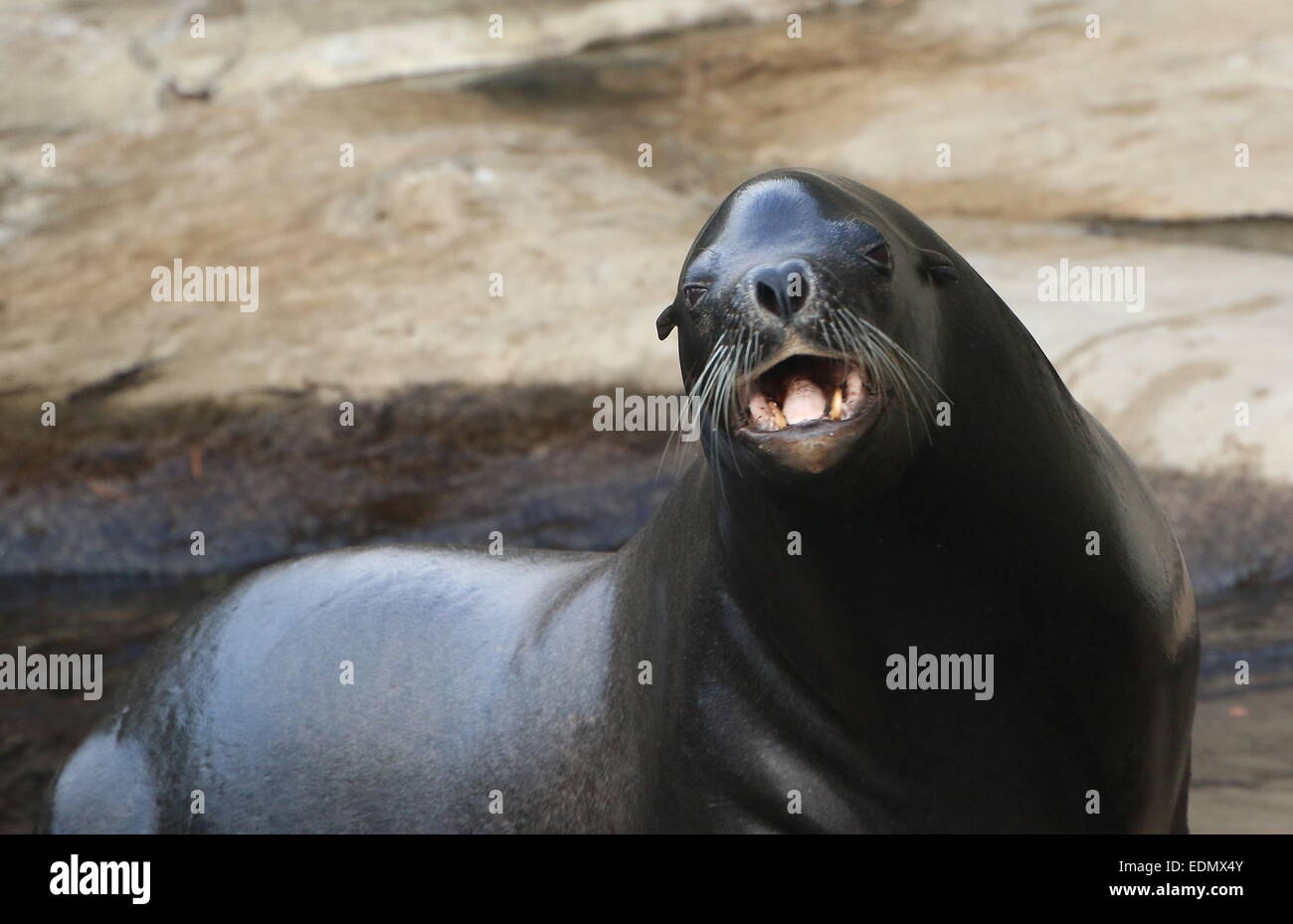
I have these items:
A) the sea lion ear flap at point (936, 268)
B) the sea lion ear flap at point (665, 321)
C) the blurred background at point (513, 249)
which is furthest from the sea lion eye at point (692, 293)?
the blurred background at point (513, 249)

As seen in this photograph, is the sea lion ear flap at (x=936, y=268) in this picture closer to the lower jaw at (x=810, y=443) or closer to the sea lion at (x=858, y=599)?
the sea lion at (x=858, y=599)

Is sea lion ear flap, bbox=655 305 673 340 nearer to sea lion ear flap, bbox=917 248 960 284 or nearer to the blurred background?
sea lion ear flap, bbox=917 248 960 284

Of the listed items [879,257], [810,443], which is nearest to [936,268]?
[879,257]

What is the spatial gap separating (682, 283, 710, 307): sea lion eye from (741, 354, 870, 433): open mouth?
229mm

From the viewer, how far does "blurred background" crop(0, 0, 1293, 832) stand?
21.5ft

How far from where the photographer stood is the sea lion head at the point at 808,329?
8.90 ft

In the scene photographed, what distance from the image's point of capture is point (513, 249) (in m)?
8.89

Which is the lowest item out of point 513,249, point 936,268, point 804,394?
point 804,394

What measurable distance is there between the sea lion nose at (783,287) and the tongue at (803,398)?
15cm

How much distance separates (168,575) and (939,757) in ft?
16.5

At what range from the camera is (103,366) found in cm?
848

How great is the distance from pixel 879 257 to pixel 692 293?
0.33 metres

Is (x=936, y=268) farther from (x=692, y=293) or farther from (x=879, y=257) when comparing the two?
(x=692, y=293)

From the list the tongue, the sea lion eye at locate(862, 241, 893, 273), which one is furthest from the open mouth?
the sea lion eye at locate(862, 241, 893, 273)
